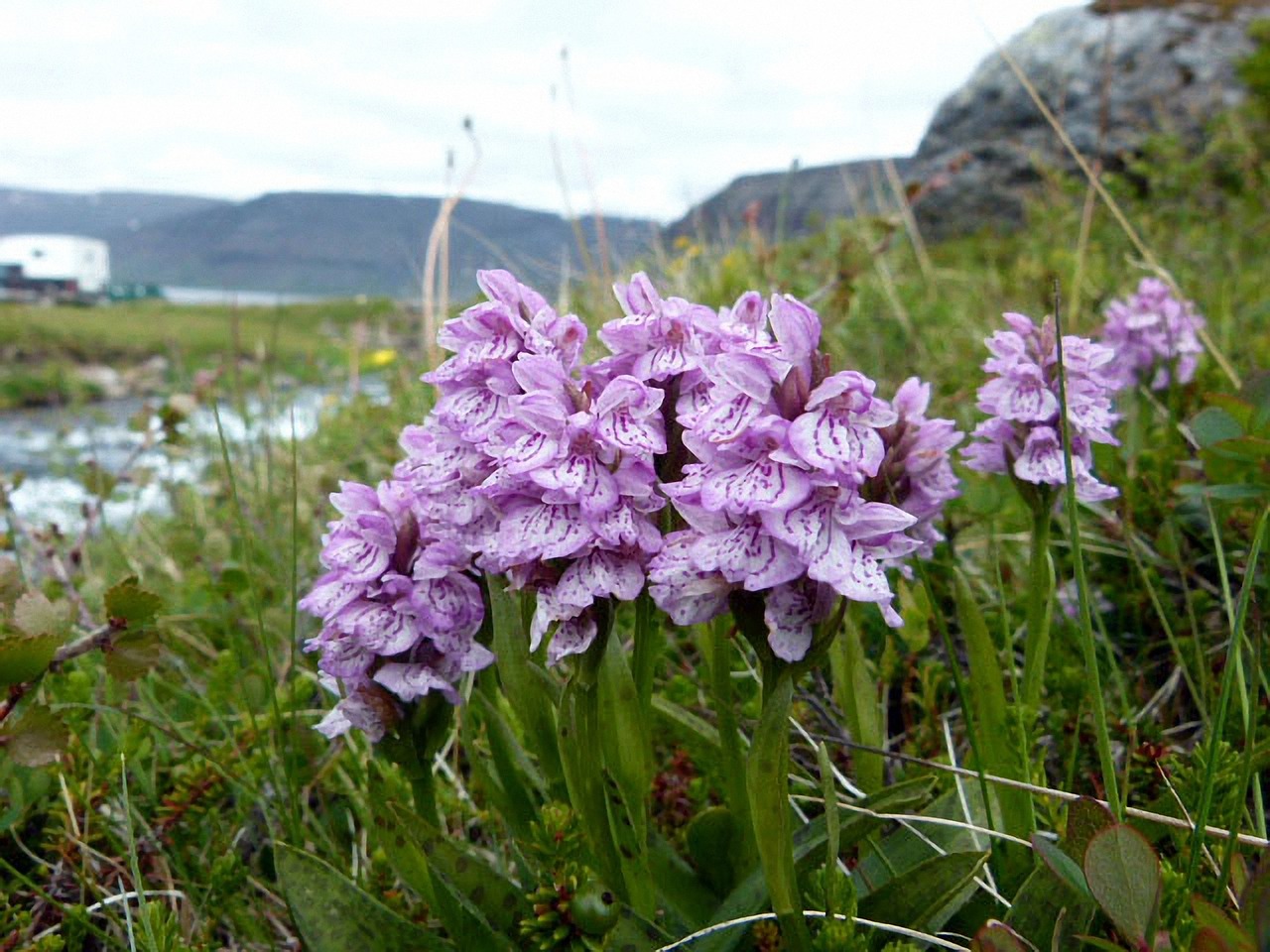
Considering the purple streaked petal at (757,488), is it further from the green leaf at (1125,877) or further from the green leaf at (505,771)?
the green leaf at (505,771)

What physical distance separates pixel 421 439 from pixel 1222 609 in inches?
61.3

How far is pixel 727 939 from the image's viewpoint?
3.86ft

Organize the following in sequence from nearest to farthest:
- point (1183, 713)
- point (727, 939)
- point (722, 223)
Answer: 1. point (727, 939)
2. point (1183, 713)
3. point (722, 223)

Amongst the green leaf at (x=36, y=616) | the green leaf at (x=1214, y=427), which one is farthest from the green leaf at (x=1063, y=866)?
the green leaf at (x=36, y=616)

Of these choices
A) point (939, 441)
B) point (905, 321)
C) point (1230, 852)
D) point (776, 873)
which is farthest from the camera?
point (905, 321)

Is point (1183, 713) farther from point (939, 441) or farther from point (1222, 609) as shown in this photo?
point (939, 441)

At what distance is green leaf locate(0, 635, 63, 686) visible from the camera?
48.0 inches

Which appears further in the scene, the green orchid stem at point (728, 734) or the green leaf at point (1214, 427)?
the green leaf at point (1214, 427)

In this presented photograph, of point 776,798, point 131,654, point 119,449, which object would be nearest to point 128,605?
point 131,654

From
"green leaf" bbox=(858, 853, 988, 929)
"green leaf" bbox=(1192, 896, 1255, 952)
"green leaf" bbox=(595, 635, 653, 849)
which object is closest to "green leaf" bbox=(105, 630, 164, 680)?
"green leaf" bbox=(595, 635, 653, 849)

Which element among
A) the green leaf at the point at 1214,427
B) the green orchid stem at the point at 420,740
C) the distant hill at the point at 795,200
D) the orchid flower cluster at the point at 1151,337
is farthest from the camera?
the distant hill at the point at 795,200

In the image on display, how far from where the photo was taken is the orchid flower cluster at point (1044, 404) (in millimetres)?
1468

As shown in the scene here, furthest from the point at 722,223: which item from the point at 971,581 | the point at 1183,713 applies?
the point at 1183,713

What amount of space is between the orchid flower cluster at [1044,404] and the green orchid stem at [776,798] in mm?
640
